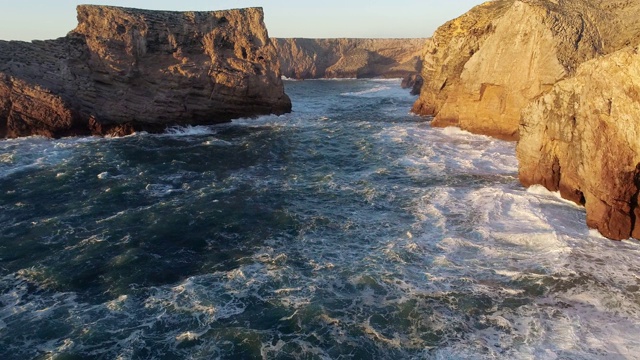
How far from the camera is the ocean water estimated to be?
40.3 ft

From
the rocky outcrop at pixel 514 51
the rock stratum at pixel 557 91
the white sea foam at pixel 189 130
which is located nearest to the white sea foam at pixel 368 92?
the rock stratum at pixel 557 91

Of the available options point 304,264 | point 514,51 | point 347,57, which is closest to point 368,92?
point 347,57

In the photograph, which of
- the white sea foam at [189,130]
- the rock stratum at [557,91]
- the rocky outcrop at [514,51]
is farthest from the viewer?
the white sea foam at [189,130]

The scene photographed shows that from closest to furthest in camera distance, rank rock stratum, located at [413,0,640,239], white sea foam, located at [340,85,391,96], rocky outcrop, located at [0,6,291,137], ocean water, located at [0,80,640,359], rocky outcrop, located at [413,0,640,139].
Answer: ocean water, located at [0,80,640,359] → rock stratum, located at [413,0,640,239] → rocky outcrop, located at [413,0,640,139] → rocky outcrop, located at [0,6,291,137] → white sea foam, located at [340,85,391,96]

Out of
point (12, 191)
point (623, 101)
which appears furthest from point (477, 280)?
point (12, 191)

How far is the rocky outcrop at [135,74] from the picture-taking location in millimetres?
34938

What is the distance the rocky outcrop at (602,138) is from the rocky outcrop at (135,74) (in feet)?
94.4

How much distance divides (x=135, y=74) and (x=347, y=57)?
76964 mm

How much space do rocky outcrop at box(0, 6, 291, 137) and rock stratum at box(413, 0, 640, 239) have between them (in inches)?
728

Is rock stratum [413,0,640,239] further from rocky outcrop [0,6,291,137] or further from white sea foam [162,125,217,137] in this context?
white sea foam [162,125,217,137]

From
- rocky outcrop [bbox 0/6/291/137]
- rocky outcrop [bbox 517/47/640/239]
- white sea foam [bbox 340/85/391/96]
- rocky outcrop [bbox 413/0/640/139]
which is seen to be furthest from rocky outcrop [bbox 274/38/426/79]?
rocky outcrop [bbox 517/47/640/239]

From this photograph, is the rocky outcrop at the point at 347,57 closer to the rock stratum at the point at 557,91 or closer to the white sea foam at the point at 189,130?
the rock stratum at the point at 557,91

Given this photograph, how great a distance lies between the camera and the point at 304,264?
16312mm

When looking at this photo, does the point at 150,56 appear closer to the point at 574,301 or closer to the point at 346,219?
the point at 346,219
